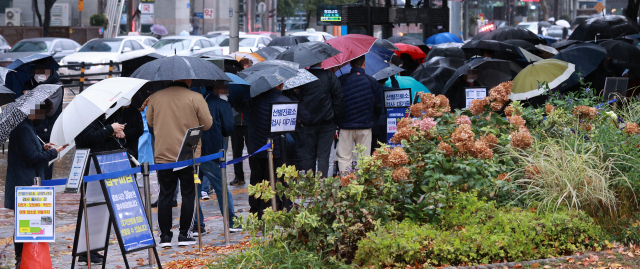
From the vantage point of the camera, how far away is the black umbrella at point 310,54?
371 inches

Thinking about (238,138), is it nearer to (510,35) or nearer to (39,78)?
(39,78)

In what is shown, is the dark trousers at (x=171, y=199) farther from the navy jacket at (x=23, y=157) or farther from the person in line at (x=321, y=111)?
the person in line at (x=321, y=111)

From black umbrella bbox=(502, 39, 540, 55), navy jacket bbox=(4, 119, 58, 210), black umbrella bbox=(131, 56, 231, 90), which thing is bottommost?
navy jacket bbox=(4, 119, 58, 210)

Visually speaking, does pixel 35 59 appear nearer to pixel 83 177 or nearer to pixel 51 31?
pixel 83 177

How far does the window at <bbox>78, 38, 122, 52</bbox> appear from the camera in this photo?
2975 cm

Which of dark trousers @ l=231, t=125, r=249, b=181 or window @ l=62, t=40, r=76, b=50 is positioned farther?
window @ l=62, t=40, r=76, b=50

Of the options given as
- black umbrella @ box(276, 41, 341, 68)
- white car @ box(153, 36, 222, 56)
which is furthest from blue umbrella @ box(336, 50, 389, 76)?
white car @ box(153, 36, 222, 56)

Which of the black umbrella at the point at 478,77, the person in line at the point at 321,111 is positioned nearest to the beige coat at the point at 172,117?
the person in line at the point at 321,111

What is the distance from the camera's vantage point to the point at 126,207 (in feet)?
21.5

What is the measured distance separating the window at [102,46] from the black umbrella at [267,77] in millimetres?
22507

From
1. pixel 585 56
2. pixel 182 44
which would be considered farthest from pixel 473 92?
pixel 182 44

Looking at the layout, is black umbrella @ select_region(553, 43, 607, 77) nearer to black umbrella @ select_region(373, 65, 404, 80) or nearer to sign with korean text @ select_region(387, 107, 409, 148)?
black umbrella @ select_region(373, 65, 404, 80)

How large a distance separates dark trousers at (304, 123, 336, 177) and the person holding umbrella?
11.8 feet

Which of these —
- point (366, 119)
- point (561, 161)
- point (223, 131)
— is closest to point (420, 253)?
point (561, 161)
